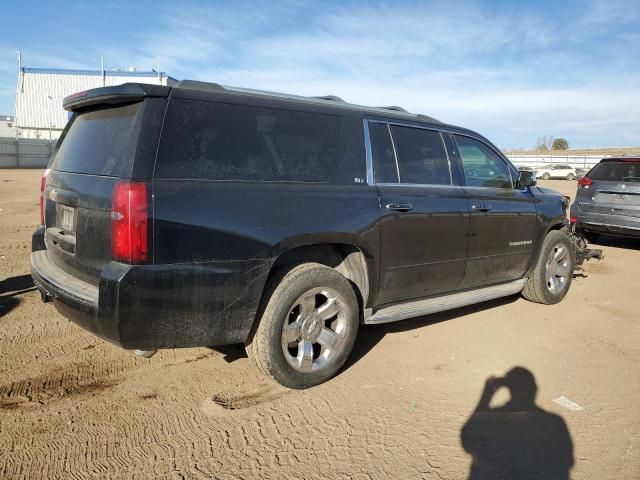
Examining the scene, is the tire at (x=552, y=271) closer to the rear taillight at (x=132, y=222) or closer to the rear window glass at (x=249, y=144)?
the rear window glass at (x=249, y=144)

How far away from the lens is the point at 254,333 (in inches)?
135

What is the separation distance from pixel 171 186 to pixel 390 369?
219 centimetres

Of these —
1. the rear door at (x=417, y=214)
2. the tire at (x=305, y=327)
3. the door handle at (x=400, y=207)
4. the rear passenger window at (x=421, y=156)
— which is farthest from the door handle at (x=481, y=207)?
the tire at (x=305, y=327)

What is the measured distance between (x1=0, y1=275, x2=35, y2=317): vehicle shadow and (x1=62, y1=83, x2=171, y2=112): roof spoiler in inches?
104

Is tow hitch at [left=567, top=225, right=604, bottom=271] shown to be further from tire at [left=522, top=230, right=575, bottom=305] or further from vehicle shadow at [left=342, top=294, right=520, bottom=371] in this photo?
vehicle shadow at [left=342, top=294, right=520, bottom=371]

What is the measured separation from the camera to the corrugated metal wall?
36.9 meters

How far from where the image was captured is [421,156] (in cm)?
445

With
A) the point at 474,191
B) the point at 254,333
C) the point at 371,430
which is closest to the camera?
the point at 371,430

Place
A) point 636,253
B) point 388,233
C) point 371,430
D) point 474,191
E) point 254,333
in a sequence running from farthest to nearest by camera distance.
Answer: point 636,253 → point 474,191 → point 388,233 → point 254,333 → point 371,430

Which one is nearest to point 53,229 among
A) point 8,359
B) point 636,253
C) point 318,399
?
point 8,359

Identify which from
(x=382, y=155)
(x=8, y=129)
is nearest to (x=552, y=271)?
(x=382, y=155)

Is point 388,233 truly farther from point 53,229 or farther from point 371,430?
point 53,229

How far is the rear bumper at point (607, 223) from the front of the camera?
8820mm

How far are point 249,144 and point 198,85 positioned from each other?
48 cm
